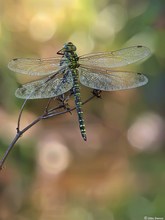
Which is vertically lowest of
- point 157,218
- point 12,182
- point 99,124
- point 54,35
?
point 157,218

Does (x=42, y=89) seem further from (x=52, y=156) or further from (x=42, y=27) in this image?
(x=42, y=27)

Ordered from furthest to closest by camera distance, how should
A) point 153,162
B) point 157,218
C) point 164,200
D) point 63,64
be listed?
point 153,162
point 164,200
point 157,218
point 63,64

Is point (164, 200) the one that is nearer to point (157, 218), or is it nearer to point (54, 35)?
point (157, 218)

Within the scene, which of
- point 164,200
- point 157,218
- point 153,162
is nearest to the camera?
point 157,218

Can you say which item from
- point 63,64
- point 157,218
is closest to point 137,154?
point 157,218

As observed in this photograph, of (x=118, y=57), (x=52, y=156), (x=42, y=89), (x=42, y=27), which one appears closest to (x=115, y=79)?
(x=118, y=57)

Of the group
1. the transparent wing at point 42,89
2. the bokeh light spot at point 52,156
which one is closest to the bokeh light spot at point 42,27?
the bokeh light spot at point 52,156
